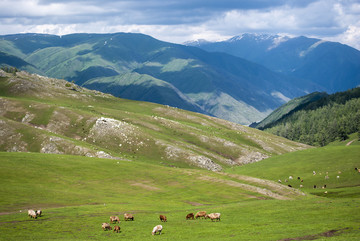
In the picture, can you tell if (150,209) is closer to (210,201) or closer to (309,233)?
(210,201)

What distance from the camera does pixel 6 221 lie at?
51156 mm

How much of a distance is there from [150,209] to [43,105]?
138 metres

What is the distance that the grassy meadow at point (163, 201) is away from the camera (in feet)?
A: 148

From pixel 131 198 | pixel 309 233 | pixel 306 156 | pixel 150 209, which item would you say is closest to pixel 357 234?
pixel 309 233

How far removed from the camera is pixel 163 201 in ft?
257

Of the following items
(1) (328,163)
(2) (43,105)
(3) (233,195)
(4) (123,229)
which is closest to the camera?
(4) (123,229)

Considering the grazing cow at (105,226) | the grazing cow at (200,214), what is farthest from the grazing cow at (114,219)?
the grazing cow at (200,214)

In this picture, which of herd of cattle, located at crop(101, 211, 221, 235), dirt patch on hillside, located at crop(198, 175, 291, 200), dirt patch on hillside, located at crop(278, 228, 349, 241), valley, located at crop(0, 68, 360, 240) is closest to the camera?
dirt patch on hillside, located at crop(278, 228, 349, 241)

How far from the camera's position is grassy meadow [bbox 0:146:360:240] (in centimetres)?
4519

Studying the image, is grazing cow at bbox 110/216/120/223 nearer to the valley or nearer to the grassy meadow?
the grassy meadow

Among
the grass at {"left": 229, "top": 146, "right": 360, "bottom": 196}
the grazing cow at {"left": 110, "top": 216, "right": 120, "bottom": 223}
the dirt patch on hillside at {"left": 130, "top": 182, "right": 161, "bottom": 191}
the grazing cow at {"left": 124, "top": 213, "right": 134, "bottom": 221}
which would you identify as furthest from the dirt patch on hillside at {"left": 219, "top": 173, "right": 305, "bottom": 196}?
the grazing cow at {"left": 110, "top": 216, "right": 120, "bottom": 223}

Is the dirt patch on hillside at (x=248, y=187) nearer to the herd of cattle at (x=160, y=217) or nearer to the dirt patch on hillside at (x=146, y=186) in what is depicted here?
the dirt patch on hillside at (x=146, y=186)

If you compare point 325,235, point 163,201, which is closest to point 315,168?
point 163,201

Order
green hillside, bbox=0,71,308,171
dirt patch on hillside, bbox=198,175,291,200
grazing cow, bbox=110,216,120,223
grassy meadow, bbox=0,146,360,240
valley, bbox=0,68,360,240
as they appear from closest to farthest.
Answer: grassy meadow, bbox=0,146,360,240 < valley, bbox=0,68,360,240 < grazing cow, bbox=110,216,120,223 < dirt patch on hillside, bbox=198,175,291,200 < green hillside, bbox=0,71,308,171
